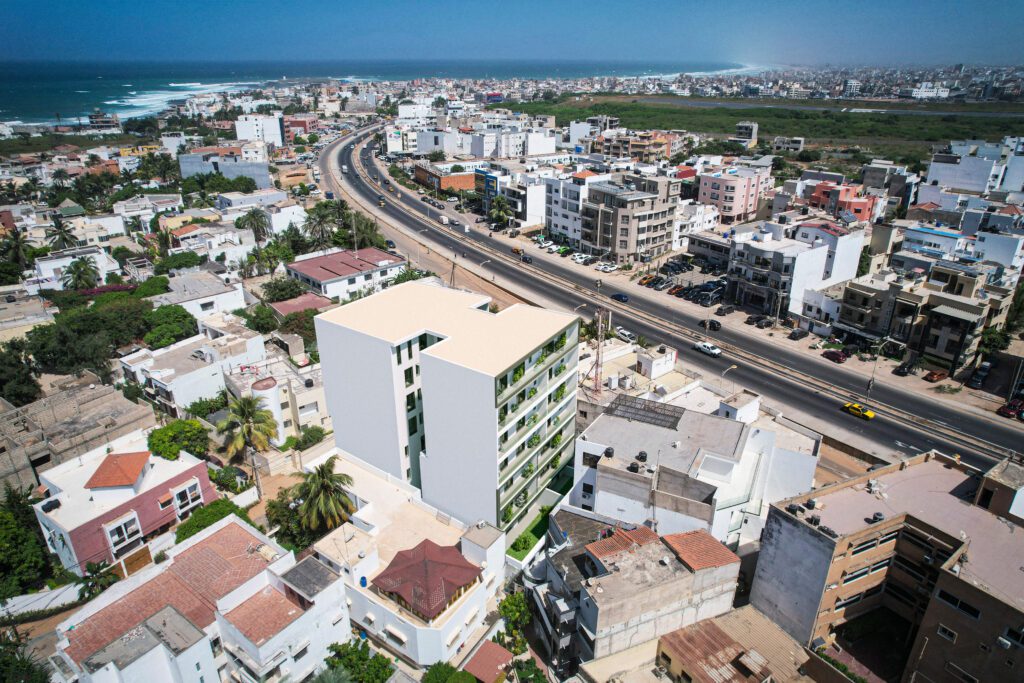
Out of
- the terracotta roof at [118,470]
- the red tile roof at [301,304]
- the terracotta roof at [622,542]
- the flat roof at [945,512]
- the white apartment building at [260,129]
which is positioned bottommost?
the red tile roof at [301,304]

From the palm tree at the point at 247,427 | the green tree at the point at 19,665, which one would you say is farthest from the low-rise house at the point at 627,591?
the green tree at the point at 19,665

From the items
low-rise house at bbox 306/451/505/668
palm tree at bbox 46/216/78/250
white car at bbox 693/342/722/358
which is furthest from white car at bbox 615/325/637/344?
palm tree at bbox 46/216/78/250

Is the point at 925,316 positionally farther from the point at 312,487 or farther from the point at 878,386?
the point at 312,487

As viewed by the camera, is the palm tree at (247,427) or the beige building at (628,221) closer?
the palm tree at (247,427)

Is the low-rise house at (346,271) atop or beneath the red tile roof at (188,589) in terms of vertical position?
atop

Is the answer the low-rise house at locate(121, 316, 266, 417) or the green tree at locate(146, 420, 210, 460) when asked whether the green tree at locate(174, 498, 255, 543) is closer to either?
the green tree at locate(146, 420, 210, 460)

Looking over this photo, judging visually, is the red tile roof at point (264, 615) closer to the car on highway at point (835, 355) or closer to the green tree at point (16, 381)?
the green tree at point (16, 381)

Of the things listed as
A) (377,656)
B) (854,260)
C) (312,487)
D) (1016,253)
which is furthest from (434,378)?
(1016,253)

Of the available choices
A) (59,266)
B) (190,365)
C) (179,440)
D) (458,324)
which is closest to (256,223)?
(59,266)
